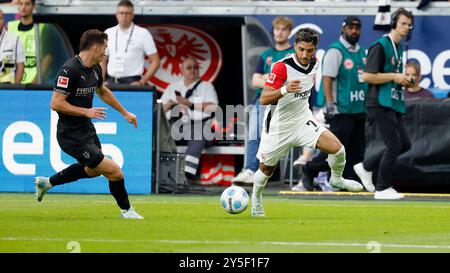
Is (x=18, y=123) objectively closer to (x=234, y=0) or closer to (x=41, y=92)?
(x=41, y=92)

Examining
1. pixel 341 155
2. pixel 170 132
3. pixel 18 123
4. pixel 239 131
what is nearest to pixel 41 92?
pixel 18 123

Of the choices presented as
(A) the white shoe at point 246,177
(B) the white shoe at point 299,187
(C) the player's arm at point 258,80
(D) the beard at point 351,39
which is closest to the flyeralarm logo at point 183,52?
(C) the player's arm at point 258,80

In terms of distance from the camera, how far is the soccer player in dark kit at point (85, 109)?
12711mm

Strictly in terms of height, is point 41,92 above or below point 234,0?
below

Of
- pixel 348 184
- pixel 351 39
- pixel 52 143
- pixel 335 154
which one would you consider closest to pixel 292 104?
pixel 335 154

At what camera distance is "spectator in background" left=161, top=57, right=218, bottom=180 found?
18.8m

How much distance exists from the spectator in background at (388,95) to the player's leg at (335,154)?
6.87ft

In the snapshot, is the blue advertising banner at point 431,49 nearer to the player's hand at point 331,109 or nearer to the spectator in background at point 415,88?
the spectator in background at point 415,88

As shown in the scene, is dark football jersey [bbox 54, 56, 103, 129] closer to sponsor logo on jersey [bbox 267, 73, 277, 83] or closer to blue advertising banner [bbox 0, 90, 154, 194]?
sponsor logo on jersey [bbox 267, 73, 277, 83]

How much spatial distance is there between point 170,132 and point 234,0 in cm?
273

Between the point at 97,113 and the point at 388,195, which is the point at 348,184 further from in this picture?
the point at 97,113

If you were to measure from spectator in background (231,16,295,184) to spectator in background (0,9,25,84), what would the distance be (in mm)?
3745

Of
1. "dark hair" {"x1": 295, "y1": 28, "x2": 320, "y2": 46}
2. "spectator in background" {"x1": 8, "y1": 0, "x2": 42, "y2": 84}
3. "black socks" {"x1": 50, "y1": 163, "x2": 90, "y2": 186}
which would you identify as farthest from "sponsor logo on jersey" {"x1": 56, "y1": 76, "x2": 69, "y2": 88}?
"spectator in background" {"x1": 8, "y1": 0, "x2": 42, "y2": 84}

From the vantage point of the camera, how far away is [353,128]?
56.4 ft
